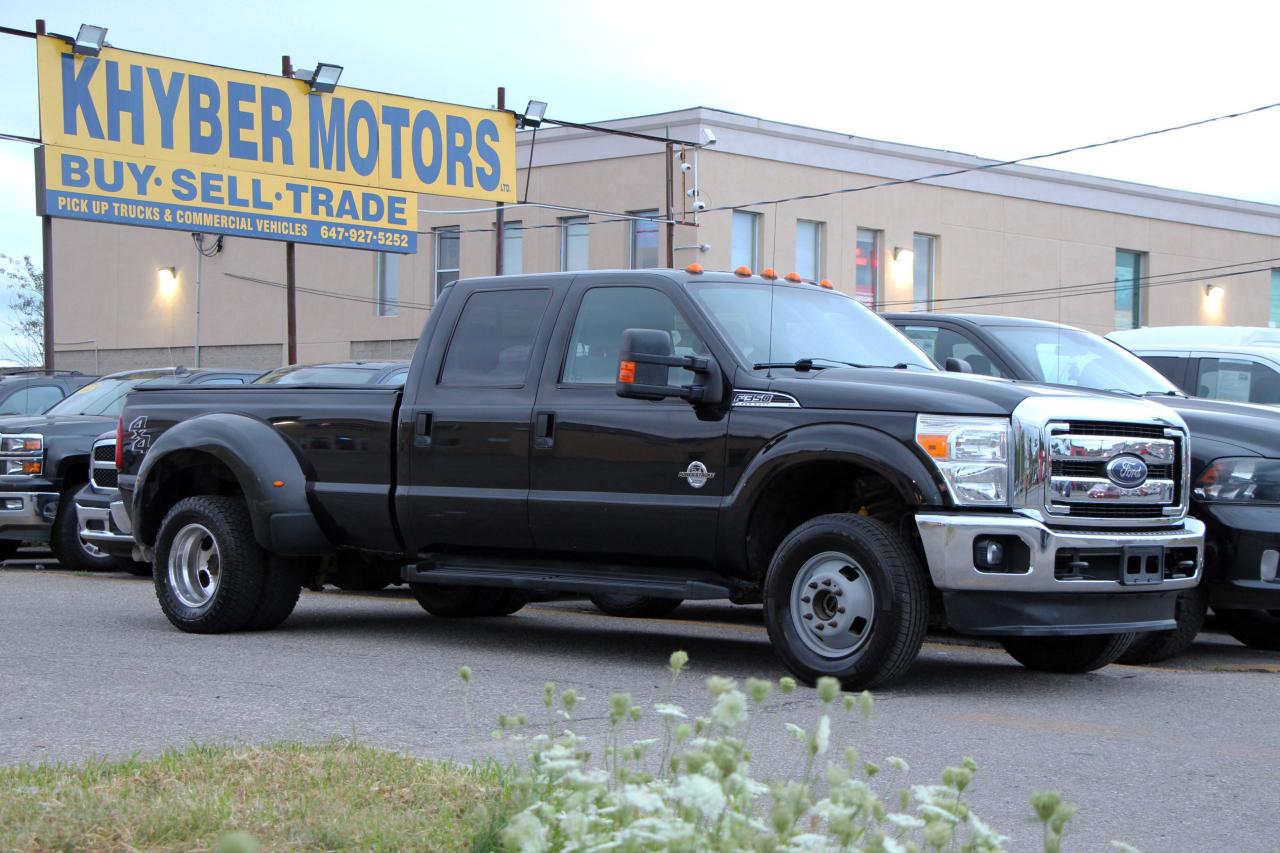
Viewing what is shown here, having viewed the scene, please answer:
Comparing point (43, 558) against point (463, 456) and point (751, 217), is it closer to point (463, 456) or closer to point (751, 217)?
point (463, 456)

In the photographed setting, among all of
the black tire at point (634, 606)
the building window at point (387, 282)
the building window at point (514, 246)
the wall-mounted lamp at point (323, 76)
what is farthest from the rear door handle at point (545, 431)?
the building window at point (387, 282)

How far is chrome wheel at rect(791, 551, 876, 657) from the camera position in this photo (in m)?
7.31

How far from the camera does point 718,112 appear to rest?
3253 centimetres

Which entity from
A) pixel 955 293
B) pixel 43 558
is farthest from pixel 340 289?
pixel 43 558

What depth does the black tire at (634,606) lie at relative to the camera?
11039 mm

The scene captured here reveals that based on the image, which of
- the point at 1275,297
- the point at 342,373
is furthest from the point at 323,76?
the point at 1275,297

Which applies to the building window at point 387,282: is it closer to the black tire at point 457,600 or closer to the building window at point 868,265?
the building window at point 868,265

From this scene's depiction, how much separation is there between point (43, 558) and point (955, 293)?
24246mm

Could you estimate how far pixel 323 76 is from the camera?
85.3 feet

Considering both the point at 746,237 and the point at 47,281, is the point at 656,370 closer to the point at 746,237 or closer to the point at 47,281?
the point at 47,281

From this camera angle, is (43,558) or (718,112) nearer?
(43,558)

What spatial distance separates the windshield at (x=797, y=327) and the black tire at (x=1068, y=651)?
4.88 feet

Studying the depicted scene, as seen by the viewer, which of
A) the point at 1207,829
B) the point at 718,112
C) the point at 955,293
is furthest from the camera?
the point at 955,293

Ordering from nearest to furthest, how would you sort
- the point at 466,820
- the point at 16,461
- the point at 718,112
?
the point at 466,820 → the point at 16,461 → the point at 718,112
